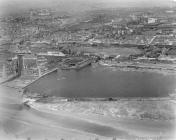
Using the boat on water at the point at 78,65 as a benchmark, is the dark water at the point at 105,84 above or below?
below

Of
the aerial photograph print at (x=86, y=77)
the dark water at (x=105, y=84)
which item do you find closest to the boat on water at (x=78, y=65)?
the aerial photograph print at (x=86, y=77)

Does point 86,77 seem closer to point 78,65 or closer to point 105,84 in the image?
point 105,84

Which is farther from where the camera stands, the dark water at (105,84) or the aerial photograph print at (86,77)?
the dark water at (105,84)

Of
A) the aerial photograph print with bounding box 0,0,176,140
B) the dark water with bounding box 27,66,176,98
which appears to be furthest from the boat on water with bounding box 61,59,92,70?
the dark water with bounding box 27,66,176,98

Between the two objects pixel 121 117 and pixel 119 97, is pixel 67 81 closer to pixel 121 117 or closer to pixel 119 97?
pixel 119 97

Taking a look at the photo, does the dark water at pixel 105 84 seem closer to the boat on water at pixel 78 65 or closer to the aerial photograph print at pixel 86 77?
the aerial photograph print at pixel 86 77

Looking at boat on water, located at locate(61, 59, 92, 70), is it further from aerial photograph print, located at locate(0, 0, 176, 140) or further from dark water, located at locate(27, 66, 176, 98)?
dark water, located at locate(27, 66, 176, 98)

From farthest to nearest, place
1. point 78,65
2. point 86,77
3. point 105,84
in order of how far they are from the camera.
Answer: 1. point 78,65
2. point 86,77
3. point 105,84

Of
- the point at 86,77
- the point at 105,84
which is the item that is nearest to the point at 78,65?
the point at 86,77

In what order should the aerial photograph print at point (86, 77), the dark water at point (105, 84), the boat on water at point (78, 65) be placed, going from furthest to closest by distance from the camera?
the boat on water at point (78, 65)
the dark water at point (105, 84)
the aerial photograph print at point (86, 77)
